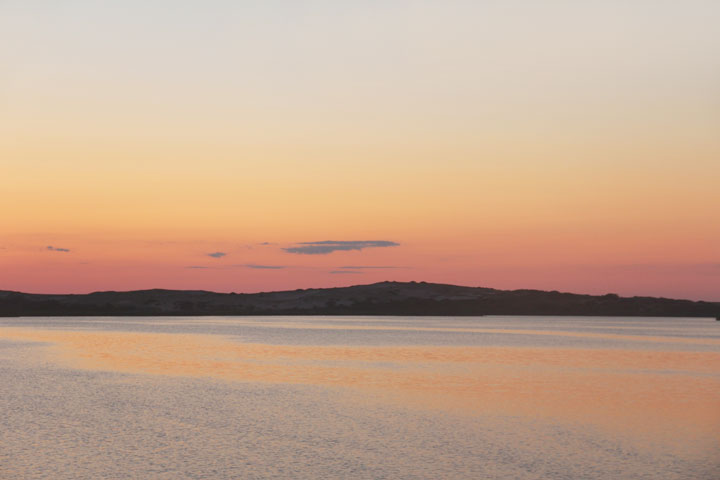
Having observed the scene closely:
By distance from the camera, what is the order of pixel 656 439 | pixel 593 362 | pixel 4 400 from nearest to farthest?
pixel 656 439 → pixel 4 400 → pixel 593 362

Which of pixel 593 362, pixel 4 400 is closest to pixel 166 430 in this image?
pixel 4 400

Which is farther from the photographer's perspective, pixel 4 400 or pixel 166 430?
pixel 4 400

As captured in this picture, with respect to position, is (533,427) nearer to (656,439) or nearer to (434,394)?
(656,439)

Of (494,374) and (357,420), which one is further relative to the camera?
(494,374)

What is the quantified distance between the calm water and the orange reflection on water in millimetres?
155

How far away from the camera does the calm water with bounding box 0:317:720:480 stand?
2052 centimetres

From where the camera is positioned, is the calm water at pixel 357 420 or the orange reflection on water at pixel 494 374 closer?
the calm water at pixel 357 420

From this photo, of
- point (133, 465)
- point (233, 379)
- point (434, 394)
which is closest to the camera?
point (133, 465)

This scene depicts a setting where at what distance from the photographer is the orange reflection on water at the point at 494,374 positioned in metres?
30.8

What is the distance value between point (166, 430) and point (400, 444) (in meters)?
7.79

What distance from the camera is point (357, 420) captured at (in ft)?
91.5

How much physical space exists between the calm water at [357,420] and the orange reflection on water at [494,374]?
15 cm

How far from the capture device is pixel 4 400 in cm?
3225

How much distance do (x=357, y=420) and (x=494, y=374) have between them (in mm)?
19614
